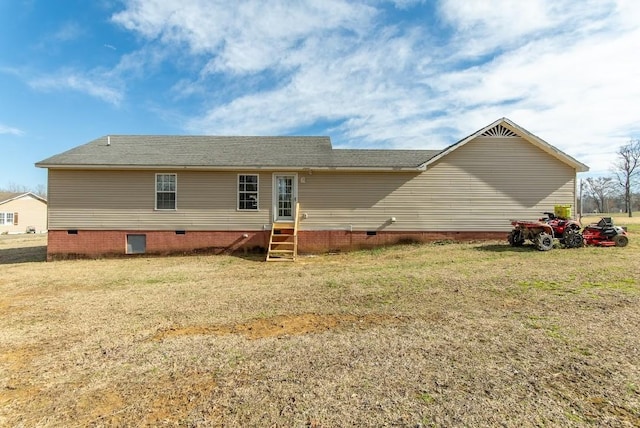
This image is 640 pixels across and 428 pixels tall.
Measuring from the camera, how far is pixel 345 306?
5.94 meters

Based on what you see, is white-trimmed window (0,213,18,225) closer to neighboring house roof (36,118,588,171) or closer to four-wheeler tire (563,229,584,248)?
neighboring house roof (36,118,588,171)

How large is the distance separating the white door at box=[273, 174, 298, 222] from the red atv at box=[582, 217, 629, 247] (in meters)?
9.42

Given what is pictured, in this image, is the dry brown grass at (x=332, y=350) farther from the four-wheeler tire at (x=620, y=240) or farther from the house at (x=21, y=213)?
the house at (x=21, y=213)

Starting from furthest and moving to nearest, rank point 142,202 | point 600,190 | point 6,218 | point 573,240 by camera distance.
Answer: point 600,190, point 6,218, point 142,202, point 573,240

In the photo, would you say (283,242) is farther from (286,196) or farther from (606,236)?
(606,236)

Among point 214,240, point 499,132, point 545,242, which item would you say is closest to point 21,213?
point 214,240

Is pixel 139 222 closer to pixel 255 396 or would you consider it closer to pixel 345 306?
pixel 345 306

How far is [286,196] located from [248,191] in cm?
139

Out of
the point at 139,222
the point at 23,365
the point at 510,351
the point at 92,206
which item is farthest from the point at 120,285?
the point at 510,351

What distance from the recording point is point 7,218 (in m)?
39.3

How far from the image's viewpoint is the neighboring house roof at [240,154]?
40.9 ft

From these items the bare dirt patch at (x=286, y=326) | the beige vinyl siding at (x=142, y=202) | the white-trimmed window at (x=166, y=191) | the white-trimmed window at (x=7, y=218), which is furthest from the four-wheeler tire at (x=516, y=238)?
the white-trimmed window at (x=7, y=218)

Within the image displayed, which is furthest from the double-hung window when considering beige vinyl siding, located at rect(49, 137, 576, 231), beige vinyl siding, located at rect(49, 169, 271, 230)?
beige vinyl siding, located at rect(49, 137, 576, 231)

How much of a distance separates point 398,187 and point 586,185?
73.8 metres
